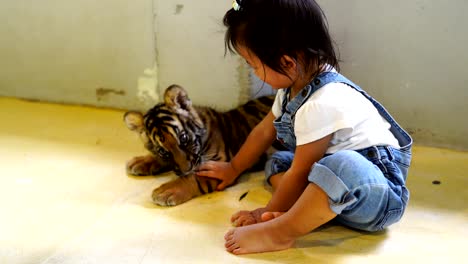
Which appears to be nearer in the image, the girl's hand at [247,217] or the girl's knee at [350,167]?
the girl's knee at [350,167]

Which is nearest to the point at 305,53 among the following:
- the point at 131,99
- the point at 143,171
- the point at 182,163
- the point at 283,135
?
the point at 283,135

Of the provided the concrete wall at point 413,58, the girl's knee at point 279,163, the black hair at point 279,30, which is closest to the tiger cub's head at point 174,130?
the girl's knee at point 279,163

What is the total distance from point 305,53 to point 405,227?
23.7 inches

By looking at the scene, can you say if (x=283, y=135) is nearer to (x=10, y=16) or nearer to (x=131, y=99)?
(x=131, y=99)

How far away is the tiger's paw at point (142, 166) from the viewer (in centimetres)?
170

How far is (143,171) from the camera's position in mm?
1702

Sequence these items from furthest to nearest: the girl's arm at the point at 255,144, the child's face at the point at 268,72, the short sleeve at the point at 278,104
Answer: the girl's arm at the point at 255,144 < the short sleeve at the point at 278,104 < the child's face at the point at 268,72

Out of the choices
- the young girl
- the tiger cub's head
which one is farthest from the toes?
the tiger cub's head

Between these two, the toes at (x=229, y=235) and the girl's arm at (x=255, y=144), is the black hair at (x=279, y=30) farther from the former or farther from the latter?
the toes at (x=229, y=235)

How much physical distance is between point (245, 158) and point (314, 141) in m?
0.43

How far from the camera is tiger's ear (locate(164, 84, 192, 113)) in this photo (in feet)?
5.43

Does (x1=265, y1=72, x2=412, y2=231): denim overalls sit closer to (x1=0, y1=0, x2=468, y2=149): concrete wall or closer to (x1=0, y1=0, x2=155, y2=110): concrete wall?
(x1=0, y1=0, x2=468, y2=149): concrete wall

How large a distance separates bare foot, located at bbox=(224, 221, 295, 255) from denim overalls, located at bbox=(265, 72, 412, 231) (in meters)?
0.17

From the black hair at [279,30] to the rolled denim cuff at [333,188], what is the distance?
30 centimetres
